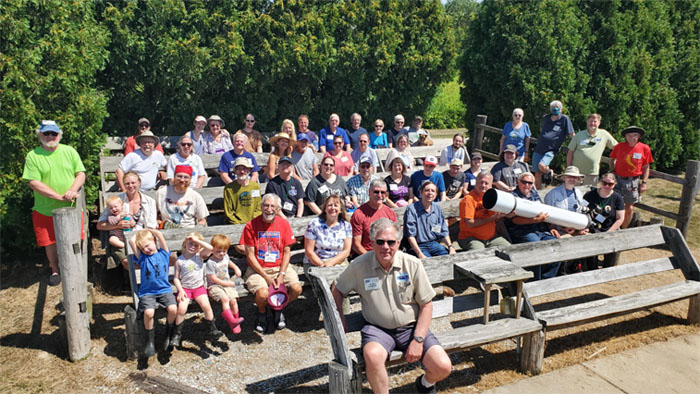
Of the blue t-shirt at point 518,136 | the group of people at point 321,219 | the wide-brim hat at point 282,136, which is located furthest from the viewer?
the blue t-shirt at point 518,136

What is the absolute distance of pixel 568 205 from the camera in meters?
7.13

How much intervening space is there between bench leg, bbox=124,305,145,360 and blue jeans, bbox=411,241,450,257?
3.21 m

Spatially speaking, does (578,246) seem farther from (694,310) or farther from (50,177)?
(50,177)

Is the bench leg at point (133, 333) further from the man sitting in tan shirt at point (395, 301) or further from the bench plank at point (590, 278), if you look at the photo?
the bench plank at point (590, 278)

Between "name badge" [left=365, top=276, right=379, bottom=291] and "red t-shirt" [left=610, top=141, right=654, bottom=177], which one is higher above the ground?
"red t-shirt" [left=610, top=141, right=654, bottom=177]

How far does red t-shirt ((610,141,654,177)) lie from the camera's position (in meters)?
8.53

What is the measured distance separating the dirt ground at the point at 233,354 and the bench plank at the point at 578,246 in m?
0.86

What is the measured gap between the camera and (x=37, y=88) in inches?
275

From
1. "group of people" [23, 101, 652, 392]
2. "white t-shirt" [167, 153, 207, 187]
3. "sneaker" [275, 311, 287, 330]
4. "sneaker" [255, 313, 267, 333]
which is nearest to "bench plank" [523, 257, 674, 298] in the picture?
"group of people" [23, 101, 652, 392]

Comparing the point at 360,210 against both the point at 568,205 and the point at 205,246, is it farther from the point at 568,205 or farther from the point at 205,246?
the point at 568,205

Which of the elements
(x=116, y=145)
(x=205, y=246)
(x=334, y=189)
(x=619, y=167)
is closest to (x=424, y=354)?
(x=205, y=246)

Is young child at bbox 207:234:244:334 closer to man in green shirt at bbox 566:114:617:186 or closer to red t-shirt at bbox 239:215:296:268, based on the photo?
red t-shirt at bbox 239:215:296:268

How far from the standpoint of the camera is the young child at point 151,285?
5109 mm

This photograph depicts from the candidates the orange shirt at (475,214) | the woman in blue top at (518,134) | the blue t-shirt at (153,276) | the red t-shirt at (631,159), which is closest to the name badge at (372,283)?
the blue t-shirt at (153,276)
